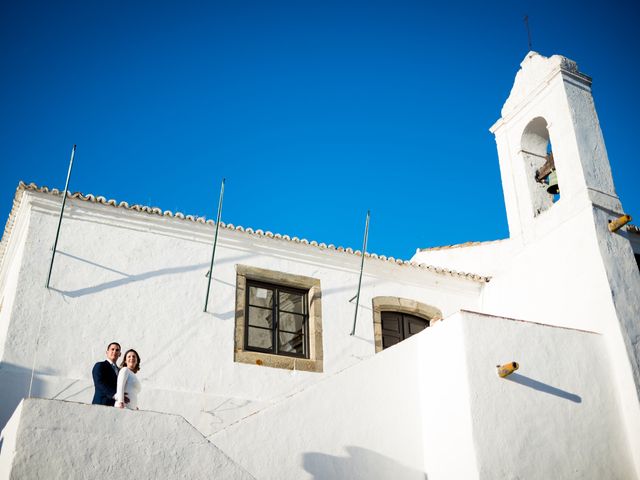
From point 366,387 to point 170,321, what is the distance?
9.64 ft

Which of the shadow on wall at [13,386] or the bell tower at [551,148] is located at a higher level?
the bell tower at [551,148]

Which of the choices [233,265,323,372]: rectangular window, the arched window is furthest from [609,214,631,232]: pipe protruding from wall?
[233,265,323,372]: rectangular window

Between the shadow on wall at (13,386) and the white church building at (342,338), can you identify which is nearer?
the white church building at (342,338)

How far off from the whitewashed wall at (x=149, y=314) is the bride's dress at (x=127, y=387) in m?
2.61

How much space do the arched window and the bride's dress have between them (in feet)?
17.6

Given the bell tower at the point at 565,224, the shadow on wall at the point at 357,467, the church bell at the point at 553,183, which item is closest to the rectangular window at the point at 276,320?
the shadow on wall at the point at 357,467

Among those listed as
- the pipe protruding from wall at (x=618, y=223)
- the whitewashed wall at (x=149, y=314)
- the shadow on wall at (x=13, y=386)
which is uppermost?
the pipe protruding from wall at (x=618, y=223)

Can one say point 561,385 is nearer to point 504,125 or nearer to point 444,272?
point 444,272

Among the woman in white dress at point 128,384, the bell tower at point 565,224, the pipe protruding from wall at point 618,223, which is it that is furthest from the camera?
the pipe protruding from wall at point 618,223

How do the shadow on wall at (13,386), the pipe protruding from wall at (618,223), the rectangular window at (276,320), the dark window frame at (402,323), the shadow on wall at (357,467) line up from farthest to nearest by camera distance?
the dark window frame at (402,323)
the rectangular window at (276,320)
the pipe protruding from wall at (618,223)
the shadow on wall at (13,386)
the shadow on wall at (357,467)

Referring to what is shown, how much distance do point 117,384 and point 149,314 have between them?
3.23 m

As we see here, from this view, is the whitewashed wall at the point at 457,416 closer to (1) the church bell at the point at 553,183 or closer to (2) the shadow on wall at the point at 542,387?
(2) the shadow on wall at the point at 542,387

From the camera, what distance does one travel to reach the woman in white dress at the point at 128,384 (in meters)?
7.00

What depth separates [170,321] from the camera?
1047 centimetres
